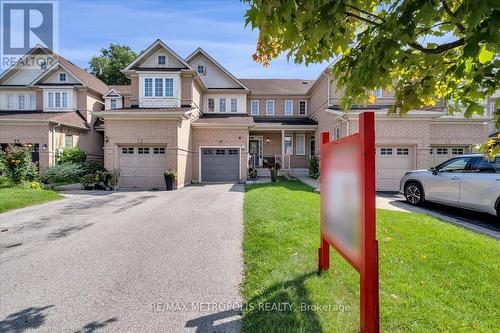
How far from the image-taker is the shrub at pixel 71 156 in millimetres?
19456

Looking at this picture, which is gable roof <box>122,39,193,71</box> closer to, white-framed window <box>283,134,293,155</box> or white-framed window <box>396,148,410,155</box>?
white-framed window <box>283,134,293,155</box>

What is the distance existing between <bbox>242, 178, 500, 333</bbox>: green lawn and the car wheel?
3990 millimetres

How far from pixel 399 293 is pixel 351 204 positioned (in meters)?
1.45

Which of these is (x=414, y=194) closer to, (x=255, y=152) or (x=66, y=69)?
(x=255, y=152)

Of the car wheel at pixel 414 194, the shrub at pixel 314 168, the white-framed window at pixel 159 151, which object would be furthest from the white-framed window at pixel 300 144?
the car wheel at pixel 414 194

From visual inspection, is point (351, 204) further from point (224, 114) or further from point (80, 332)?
point (224, 114)

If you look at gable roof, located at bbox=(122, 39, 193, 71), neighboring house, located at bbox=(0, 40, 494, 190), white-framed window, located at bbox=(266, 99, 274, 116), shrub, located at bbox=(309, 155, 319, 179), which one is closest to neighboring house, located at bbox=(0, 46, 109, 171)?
neighboring house, located at bbox=(0, 40, 494, 190)

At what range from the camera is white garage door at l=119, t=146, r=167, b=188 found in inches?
650

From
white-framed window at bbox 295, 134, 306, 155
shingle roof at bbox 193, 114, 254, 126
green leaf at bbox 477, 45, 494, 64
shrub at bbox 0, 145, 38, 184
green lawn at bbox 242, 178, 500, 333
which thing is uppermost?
shingle roof at bbox 193, 114, 254, 126

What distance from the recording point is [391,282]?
12.3 ft

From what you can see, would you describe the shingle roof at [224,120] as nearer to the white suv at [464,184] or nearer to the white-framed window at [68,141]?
the white-framed window at [68,141]

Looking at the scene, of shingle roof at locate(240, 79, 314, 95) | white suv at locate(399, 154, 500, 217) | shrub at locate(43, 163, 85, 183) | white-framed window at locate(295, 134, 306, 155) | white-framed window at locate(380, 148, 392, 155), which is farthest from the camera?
shingle roof at locate(240, 79, 314, 95)

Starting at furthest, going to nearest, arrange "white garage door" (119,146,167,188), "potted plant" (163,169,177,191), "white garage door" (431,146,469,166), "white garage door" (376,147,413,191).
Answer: "white garage door" (119,146,167,188) → "white garage door" (431,146,469,166) → "potted plant" (163,169,177,191) → "white garage door" (376,147,413,191)

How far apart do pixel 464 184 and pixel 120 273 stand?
29.9 feet
